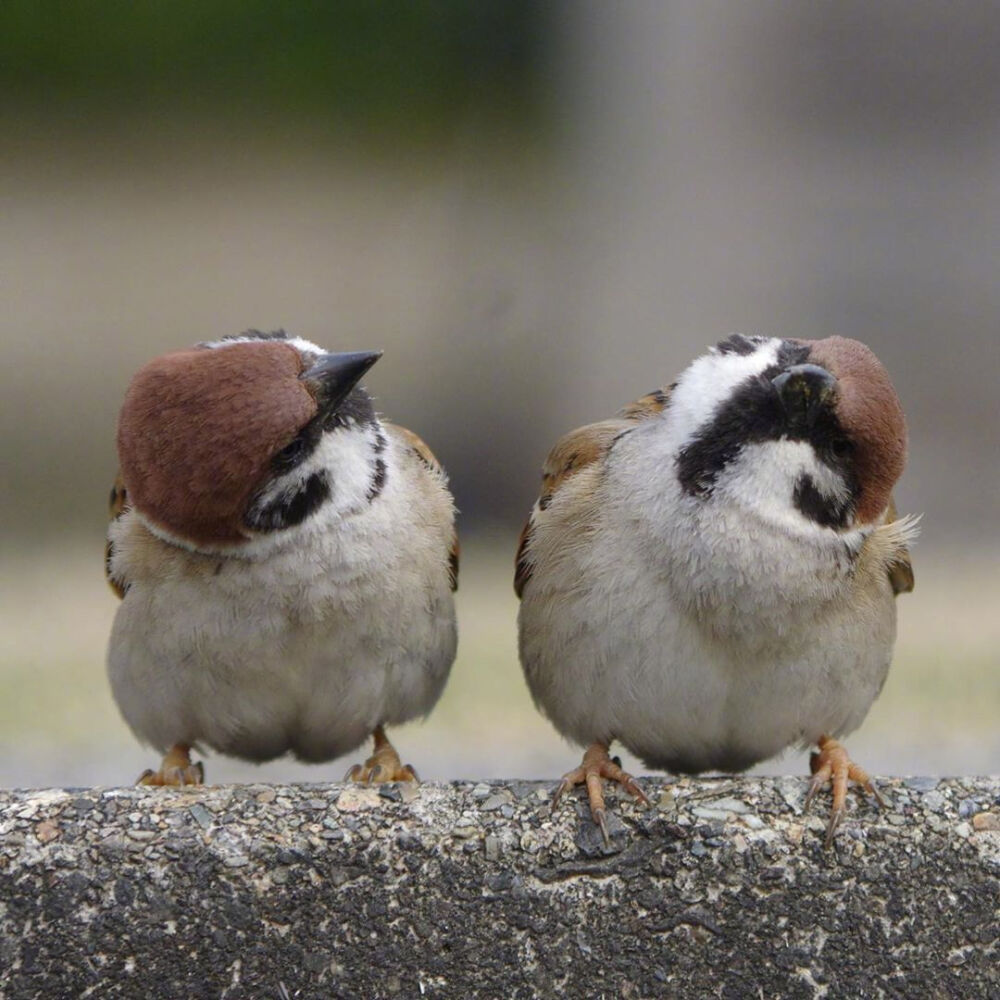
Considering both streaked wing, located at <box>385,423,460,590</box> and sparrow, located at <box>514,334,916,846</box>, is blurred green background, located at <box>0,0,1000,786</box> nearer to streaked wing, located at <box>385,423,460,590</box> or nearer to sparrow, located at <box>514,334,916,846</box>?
streaked wing, located at <box>385,423,460,590</box>

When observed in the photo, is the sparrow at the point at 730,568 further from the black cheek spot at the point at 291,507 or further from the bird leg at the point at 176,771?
the bird leg at the point at 176,771

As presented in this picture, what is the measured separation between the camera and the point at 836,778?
2.40 m

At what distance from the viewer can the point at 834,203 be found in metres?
6.90

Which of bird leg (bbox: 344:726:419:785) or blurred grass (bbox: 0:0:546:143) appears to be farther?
blurred grass (bbox: 0:0:546:143)

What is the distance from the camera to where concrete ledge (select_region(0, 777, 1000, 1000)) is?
2.08 m

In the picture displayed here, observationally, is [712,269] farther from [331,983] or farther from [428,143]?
[331,983]

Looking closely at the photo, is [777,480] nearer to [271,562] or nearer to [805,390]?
[805,390]

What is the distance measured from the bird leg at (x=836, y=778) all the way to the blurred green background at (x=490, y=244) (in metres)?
2.26

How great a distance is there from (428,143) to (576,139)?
31.6 inches

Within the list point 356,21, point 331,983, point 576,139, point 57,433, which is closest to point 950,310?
point 576,139

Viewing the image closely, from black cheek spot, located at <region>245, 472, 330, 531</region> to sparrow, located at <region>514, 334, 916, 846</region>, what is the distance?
412 mm

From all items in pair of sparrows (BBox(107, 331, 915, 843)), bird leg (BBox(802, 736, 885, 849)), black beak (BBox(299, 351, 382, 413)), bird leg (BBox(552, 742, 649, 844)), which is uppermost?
black beak (BBox(299, 351, 382, 413))

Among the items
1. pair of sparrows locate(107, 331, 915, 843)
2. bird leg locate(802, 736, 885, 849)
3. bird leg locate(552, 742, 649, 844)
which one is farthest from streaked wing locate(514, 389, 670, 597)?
bird leg locate(802, 736, 885, 849)

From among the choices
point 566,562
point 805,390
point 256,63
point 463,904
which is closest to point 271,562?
point 566,562
